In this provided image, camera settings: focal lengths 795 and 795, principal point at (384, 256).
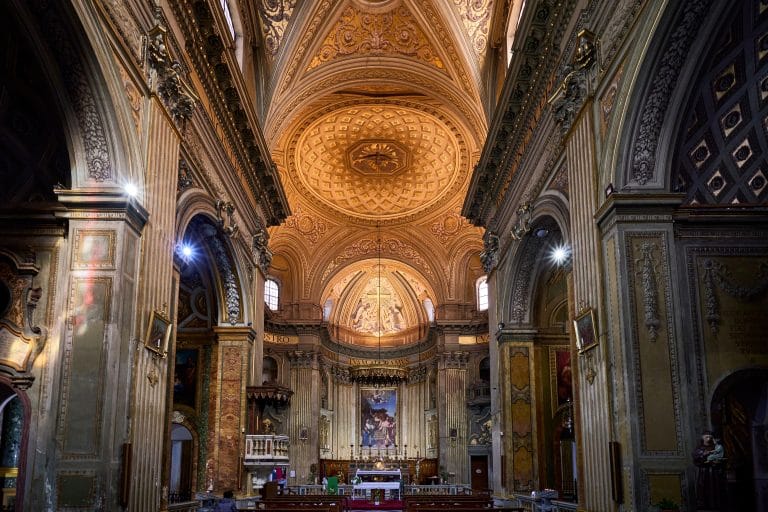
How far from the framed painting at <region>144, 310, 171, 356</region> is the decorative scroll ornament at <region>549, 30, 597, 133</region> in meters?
7.76

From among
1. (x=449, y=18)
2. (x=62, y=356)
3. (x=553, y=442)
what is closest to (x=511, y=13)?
(x=449, y=18)

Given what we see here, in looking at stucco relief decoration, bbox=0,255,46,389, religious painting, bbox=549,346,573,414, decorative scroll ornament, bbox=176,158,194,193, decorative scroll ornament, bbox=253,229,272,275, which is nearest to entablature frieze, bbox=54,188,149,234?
stucco relief decoration, bbox=0,255,46,389

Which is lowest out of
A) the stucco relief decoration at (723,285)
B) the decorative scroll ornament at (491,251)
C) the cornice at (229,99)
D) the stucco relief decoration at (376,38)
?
the stucco relief decoration at (723,285)

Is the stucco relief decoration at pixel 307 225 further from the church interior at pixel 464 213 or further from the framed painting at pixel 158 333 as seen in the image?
the framed painting at pixel 158 333

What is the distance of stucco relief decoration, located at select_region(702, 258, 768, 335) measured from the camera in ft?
38.3

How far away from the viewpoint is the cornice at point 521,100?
1553 centimetres

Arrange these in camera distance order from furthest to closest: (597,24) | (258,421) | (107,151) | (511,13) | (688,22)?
(258,421) < (511,13) < (597,24) < (107,151) < (688,22)

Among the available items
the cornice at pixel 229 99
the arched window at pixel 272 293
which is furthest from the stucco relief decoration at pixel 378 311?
the cornice at pixel 229 99

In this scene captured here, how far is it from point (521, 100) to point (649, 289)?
797cm

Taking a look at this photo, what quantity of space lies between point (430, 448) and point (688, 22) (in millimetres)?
29611

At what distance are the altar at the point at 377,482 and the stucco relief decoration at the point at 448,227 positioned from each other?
1040 cm

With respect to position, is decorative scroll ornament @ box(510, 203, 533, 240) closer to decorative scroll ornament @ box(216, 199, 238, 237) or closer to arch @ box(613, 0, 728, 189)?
arch @ box(613, 0, 728, 189)

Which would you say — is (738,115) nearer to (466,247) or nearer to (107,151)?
(107,151)

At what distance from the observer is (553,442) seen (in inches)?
811
